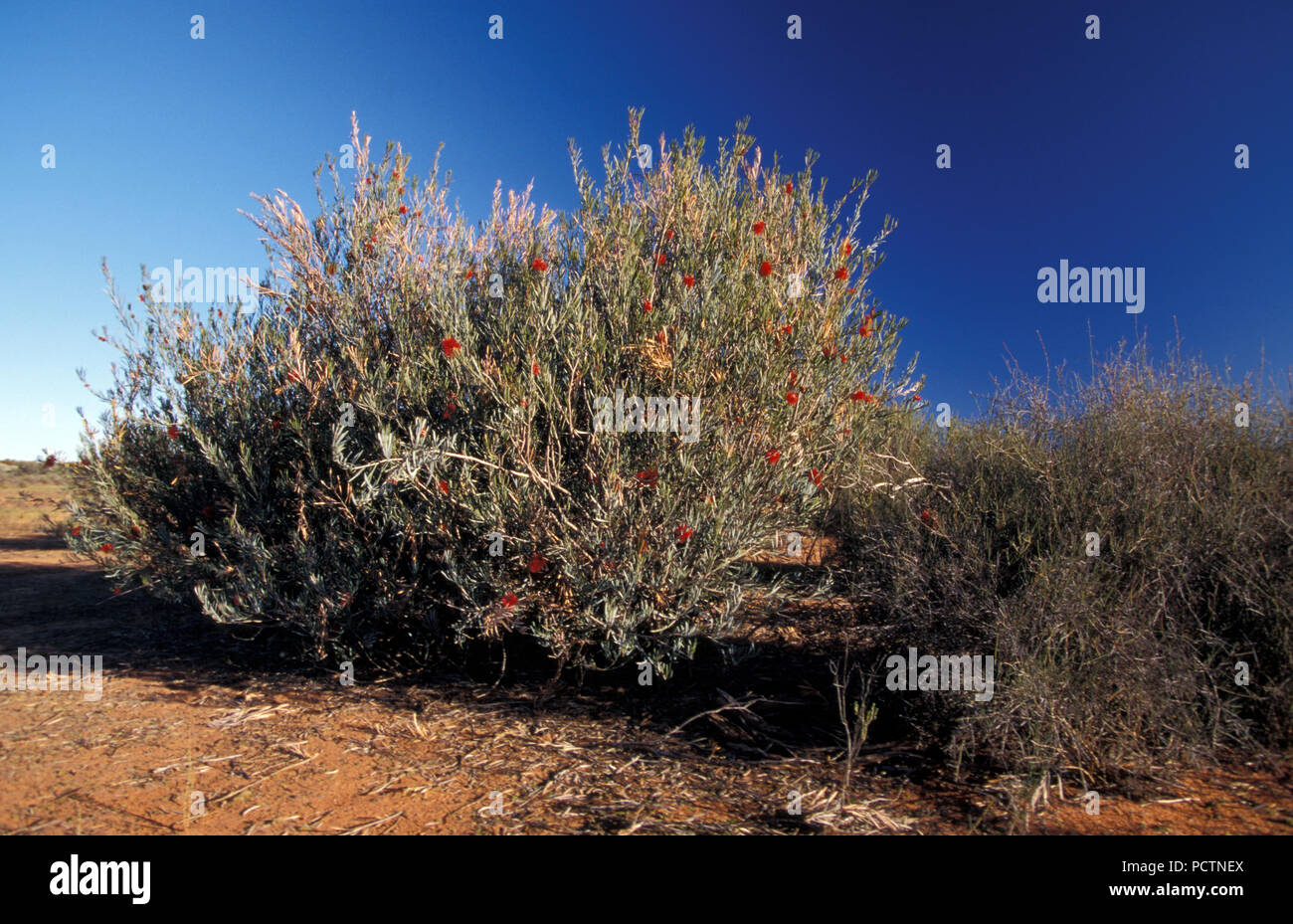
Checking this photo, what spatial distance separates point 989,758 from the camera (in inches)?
163

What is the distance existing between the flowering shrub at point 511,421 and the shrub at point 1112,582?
1.02m

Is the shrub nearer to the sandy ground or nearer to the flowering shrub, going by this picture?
the sandy ground

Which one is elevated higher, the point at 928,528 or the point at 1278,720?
the point at 928,528

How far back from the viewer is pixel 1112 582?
167 inches

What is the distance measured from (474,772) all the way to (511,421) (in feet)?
6.95

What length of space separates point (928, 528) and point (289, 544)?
466 centimetres

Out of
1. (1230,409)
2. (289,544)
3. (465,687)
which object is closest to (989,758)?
(1230,409)

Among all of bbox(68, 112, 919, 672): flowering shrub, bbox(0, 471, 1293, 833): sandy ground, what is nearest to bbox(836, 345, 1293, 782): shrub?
bbox(0, 471, 1293, 833): sandy ground

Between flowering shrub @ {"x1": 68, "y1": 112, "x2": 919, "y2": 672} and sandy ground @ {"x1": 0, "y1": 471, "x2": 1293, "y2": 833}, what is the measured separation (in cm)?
52

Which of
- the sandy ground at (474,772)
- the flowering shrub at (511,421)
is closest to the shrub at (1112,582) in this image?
the sandy ground at (474,772)

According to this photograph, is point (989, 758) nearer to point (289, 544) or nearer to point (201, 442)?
point (289, 544)

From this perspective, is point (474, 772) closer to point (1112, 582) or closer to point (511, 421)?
point (511, 421)

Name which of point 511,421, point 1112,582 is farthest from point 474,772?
point 1112,582
